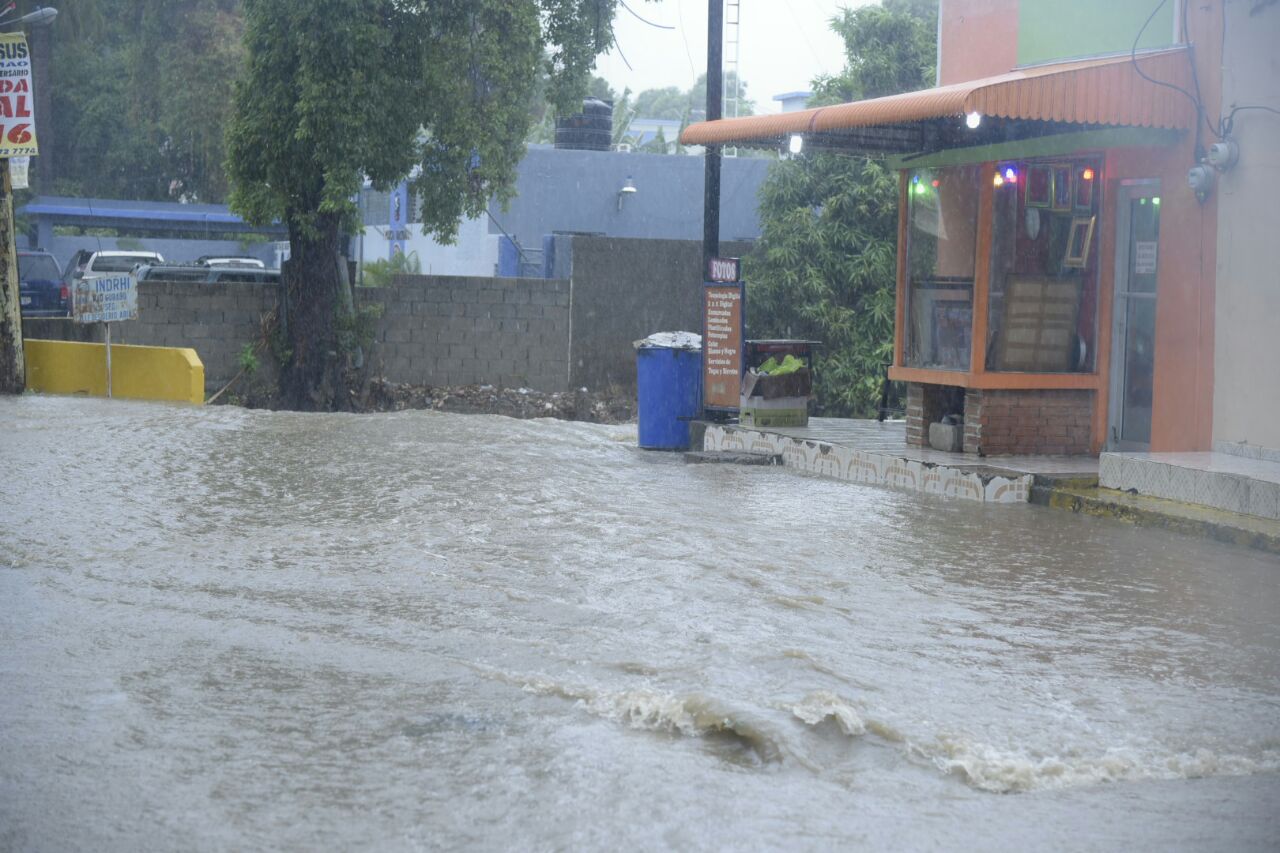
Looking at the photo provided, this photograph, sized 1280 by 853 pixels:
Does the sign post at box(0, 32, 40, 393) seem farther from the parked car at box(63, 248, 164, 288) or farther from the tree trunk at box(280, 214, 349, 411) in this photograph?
the parked car at box(63, 248, 164, 288)

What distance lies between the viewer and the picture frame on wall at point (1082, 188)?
41.8 ft

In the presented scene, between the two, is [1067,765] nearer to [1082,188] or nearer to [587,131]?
[1082,188]

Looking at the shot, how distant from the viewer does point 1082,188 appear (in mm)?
12742

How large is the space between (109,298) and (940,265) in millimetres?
10837

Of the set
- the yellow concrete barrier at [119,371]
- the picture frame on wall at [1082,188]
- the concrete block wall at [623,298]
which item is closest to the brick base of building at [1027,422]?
the picture frame on wall at [1082,188]

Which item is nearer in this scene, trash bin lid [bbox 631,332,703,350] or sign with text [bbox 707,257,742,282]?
sign with text [bbox 707,257,742,282]

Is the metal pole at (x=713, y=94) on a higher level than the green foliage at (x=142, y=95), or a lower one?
lower

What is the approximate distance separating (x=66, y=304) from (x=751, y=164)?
47.6 ft

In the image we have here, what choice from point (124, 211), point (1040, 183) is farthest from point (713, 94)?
point (124, 211)

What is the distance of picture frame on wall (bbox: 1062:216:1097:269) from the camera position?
1275cm

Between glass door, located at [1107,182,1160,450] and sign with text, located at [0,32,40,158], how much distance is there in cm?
1365

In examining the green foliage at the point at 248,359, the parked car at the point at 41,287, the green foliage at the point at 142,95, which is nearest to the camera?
the green foliage at the point at 248,359

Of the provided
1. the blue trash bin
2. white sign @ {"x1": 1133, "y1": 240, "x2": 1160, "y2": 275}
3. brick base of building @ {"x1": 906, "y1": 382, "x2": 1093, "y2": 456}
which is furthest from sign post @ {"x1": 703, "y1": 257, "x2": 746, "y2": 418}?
white sign @ {"x1": 1133, "y1": 240, "x2": 1160, "y2": 275}

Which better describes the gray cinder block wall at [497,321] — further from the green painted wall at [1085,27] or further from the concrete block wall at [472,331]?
the green painted wall at [1085,27]
